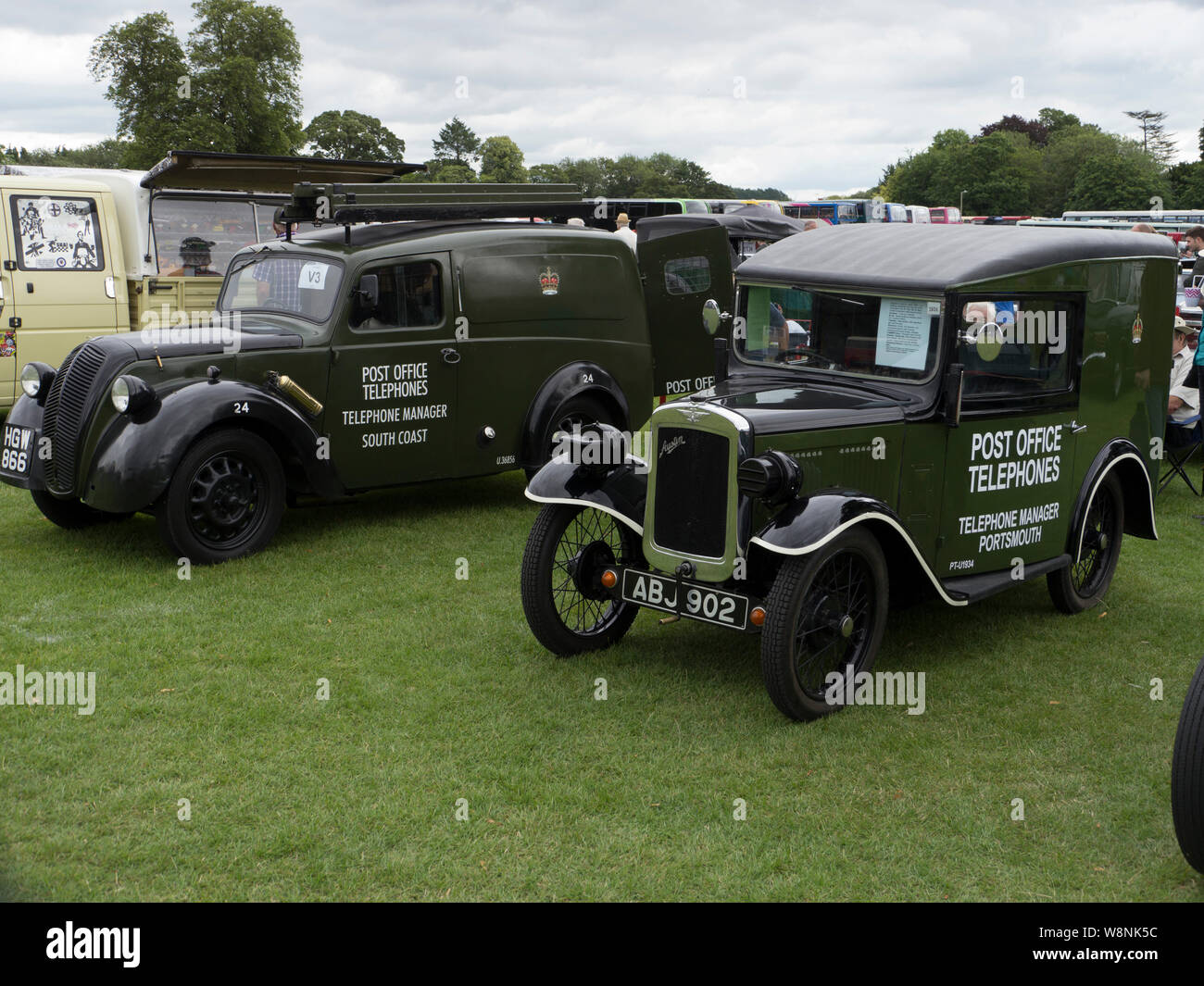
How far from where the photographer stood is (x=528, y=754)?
479cm

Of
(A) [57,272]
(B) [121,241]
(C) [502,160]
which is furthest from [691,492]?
(C) [502,160]

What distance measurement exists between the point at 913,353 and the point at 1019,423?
2.61 feet

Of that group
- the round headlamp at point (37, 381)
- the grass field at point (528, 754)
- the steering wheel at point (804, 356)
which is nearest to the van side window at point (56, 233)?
the round headlamp at point (37, 381)

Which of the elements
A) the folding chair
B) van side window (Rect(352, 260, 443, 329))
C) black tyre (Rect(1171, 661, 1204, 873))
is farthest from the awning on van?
black tyre (Rect(1171, 661, 1204, 873))

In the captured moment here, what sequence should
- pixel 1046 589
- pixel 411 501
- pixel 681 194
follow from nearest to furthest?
pixel 1046 589 < pixel 411 501 < pixel 681 194

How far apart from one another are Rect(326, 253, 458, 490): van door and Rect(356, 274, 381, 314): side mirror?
0.12 feet

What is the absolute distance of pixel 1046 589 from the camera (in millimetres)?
7234

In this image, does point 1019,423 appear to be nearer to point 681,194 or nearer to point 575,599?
point 575,599

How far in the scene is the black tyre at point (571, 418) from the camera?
28.8 ft

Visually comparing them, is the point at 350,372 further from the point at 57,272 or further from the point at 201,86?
the point at 201,86

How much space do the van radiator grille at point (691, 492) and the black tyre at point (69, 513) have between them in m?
4.24

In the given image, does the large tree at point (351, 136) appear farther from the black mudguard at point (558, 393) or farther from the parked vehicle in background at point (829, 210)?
the black mudguard at point (558, 393)

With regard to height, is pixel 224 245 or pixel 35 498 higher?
pixel 224 245
